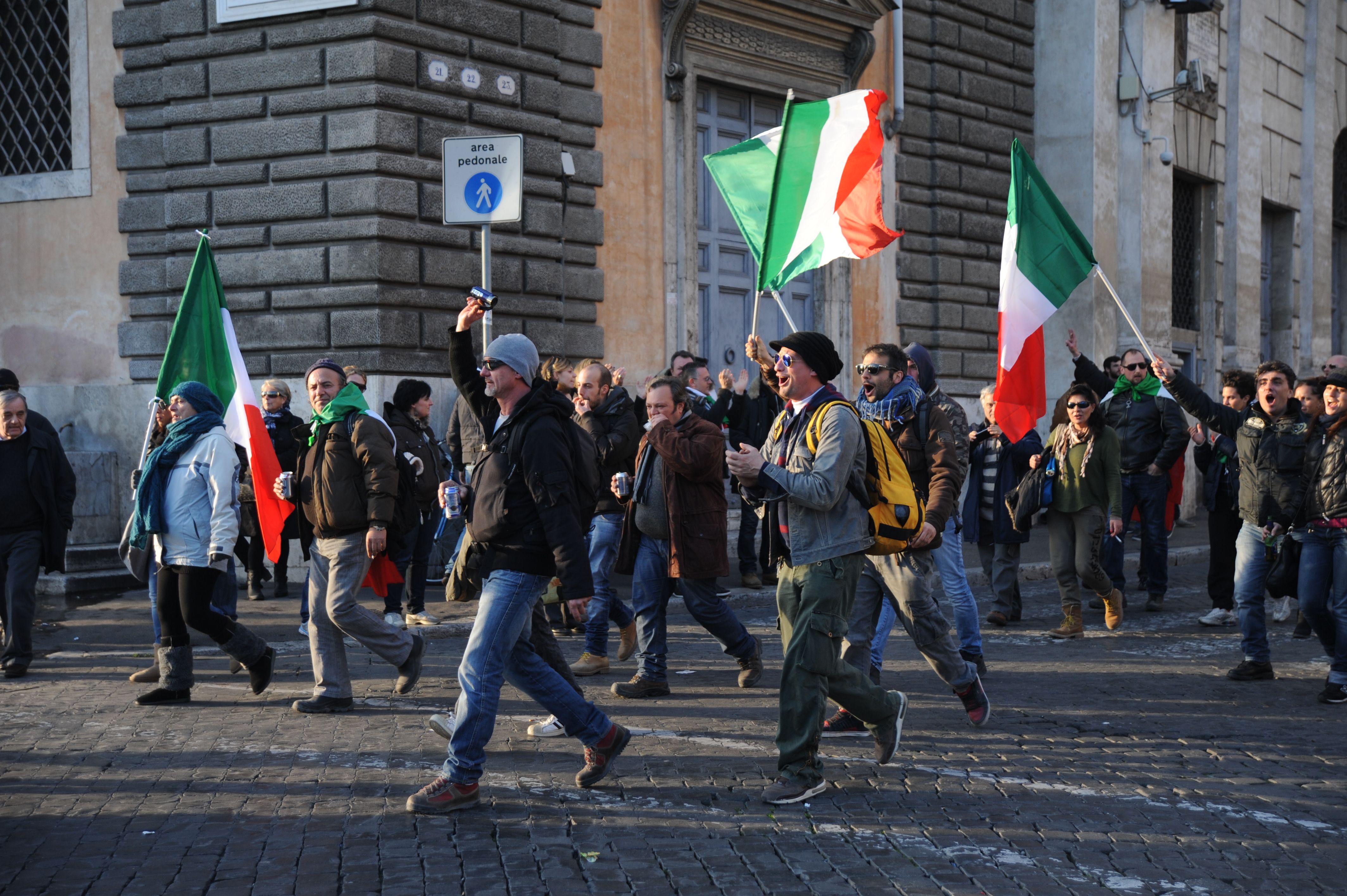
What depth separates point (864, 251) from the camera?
8.77m

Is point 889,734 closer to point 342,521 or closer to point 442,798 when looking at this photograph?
point 442,798

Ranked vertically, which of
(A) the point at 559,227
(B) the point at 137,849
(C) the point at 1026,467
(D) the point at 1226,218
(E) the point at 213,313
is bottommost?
(B) the point at 137,849

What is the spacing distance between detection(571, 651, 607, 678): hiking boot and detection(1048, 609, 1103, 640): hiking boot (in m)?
3.28

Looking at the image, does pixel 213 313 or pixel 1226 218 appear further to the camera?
pixel 1226 218

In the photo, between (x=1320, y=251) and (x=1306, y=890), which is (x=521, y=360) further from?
(x=1320, y=251)

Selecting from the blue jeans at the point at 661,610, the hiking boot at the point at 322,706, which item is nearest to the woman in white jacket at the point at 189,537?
the hiking boot at the point at 322,706

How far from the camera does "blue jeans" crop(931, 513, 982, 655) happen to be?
7.46 meters

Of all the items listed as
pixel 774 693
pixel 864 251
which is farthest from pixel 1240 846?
pixel 864 251

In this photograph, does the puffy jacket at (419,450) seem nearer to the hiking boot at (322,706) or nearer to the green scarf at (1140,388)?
the hiking boot at (322,706)

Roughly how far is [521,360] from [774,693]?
2757 mm

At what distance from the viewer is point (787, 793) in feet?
16.5

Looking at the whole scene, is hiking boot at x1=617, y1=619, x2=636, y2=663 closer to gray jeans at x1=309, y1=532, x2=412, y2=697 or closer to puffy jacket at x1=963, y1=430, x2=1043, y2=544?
gray jeans at x1=309, y1=532, x2=412, y2=697

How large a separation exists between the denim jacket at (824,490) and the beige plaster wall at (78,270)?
940cm

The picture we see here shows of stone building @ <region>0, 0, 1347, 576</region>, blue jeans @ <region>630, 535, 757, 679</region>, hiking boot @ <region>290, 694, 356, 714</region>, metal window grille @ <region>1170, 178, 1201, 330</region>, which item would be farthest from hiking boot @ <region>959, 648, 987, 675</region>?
metal window grille @ <region>1170, 178, 1201, 330</region>
